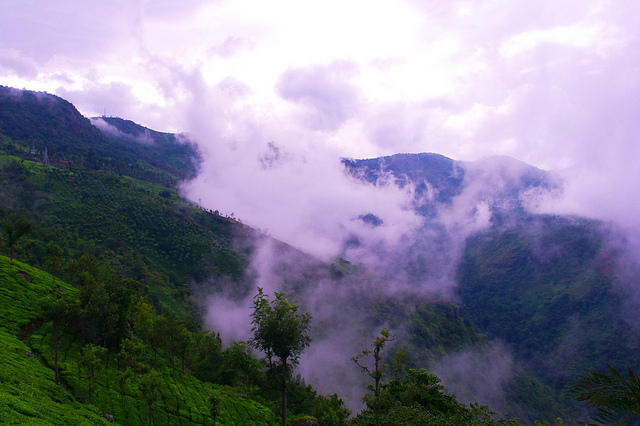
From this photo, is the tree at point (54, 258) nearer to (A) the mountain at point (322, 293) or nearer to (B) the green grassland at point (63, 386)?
(A) the mountain at point (322, 293)

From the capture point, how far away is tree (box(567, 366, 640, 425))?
22.2ft

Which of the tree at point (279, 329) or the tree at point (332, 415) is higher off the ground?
the tree at point (279, 329)

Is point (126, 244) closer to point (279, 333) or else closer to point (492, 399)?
point (279, 333)

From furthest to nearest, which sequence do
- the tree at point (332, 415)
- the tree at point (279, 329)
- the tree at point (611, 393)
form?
the tree at point (332, 415) → the tree at point (279, 329) → the tree at point (611, 393)

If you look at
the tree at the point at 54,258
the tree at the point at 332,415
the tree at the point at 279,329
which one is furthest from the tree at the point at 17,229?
the tree at the point at 332,415

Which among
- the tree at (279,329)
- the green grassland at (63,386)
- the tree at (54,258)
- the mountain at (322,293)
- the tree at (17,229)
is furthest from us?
the mountain at (322,293)

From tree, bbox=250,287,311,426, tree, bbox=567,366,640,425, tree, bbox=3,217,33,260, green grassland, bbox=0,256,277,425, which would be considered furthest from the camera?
tree, bbox=3,217,33,260

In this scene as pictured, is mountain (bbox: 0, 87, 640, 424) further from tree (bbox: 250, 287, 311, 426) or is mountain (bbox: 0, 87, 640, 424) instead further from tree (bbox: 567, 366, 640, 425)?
tree (bbox: 567, 366, 640, 425)

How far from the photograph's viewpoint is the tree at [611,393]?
266 inches

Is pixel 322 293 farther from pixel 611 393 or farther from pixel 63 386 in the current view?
pixel 611 393

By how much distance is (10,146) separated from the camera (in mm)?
164625

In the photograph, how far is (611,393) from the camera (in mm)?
6957

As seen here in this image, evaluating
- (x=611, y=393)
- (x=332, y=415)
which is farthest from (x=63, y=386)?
(x=611, y=393)

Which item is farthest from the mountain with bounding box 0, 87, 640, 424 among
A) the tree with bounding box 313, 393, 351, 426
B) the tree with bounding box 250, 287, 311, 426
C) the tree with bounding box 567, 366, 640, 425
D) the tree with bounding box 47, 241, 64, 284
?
the tree with bounding box 567, 366, 640, 425
